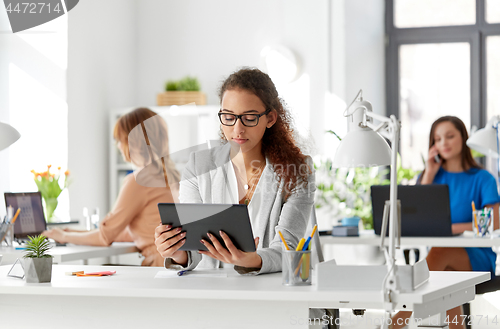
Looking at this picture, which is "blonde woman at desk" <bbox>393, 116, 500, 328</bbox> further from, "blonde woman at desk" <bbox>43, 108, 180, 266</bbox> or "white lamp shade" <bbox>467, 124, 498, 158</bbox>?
"blonde woman at desk" <bbox>43, 108, 180, 266</bbox>

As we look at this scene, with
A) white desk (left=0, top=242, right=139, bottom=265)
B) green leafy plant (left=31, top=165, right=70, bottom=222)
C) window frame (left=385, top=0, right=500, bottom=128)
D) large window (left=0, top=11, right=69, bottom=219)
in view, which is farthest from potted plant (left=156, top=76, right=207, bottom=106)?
white desk (left=0, top=242, right=139, bottom=265)

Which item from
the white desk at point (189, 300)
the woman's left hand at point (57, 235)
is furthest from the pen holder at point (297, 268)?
the woman's left hand at point (57, 235)

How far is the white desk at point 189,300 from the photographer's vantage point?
1.44 m

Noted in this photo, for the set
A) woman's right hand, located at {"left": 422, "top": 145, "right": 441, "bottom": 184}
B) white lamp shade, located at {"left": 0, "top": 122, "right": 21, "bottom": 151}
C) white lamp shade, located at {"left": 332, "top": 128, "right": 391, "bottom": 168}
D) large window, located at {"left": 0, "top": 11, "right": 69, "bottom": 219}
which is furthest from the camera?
large window, located at {"left": 0, "top": 11, "right": 69, "bottom": 219}

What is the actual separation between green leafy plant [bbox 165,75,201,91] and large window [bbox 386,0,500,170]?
1722 mm

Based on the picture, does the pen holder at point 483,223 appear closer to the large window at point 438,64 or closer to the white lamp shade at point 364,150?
the white lamp shade at point 364,150

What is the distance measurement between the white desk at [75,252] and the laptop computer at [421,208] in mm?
1305

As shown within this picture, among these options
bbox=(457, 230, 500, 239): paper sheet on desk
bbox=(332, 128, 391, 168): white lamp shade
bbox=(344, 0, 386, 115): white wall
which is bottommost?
bbox=(457, 230, 500, 239): paper sheet on desk

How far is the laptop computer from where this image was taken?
2.87m

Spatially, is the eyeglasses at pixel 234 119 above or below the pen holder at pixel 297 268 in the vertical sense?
above

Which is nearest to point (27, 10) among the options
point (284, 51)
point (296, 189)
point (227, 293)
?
point (284, 51)

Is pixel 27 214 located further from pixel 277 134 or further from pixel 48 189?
pixel 277 134

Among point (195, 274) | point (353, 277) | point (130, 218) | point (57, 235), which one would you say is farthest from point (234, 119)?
point (57, 235)

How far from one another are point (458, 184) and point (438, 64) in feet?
7.11
